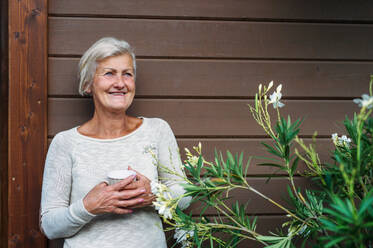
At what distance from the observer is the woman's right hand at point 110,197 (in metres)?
1.45

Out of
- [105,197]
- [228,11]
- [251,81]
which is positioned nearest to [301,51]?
[251,81]

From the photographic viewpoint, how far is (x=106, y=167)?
63.9 inches

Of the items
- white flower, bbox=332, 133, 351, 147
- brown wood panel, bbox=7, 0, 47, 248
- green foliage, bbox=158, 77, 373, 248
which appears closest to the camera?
green foliage, bbox=158, 77, 373, 248

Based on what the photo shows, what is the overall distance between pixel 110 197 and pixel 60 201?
0.27 metres

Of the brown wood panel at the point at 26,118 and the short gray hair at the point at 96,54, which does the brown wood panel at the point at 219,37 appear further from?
the short gray hair at the point at 96,54

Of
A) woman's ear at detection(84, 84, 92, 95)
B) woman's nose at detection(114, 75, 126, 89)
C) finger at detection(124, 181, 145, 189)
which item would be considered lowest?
finger at detection(124, 181, 145, 189)

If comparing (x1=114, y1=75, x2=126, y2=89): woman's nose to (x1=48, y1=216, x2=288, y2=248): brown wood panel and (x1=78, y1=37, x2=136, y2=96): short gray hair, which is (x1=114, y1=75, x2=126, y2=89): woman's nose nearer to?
(x1=78, y1=37, x2=136, y2=96): short gray hair

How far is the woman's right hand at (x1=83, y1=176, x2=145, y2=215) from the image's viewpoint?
1.45 metres

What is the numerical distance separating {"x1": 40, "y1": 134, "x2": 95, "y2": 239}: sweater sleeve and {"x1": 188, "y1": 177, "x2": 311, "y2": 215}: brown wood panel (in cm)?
66

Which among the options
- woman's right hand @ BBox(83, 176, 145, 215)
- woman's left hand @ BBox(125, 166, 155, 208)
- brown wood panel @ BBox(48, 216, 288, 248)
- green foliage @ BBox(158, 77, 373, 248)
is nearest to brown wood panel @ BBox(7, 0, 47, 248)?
woman's right hand @ BBox(83, 176, 145, 215)

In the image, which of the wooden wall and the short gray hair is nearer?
the short gray hair

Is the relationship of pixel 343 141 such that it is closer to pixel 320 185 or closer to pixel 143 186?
pixel 320 185

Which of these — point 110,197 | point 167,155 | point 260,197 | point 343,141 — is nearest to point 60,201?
point 110,197

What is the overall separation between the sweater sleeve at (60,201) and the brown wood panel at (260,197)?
66 centimetres
